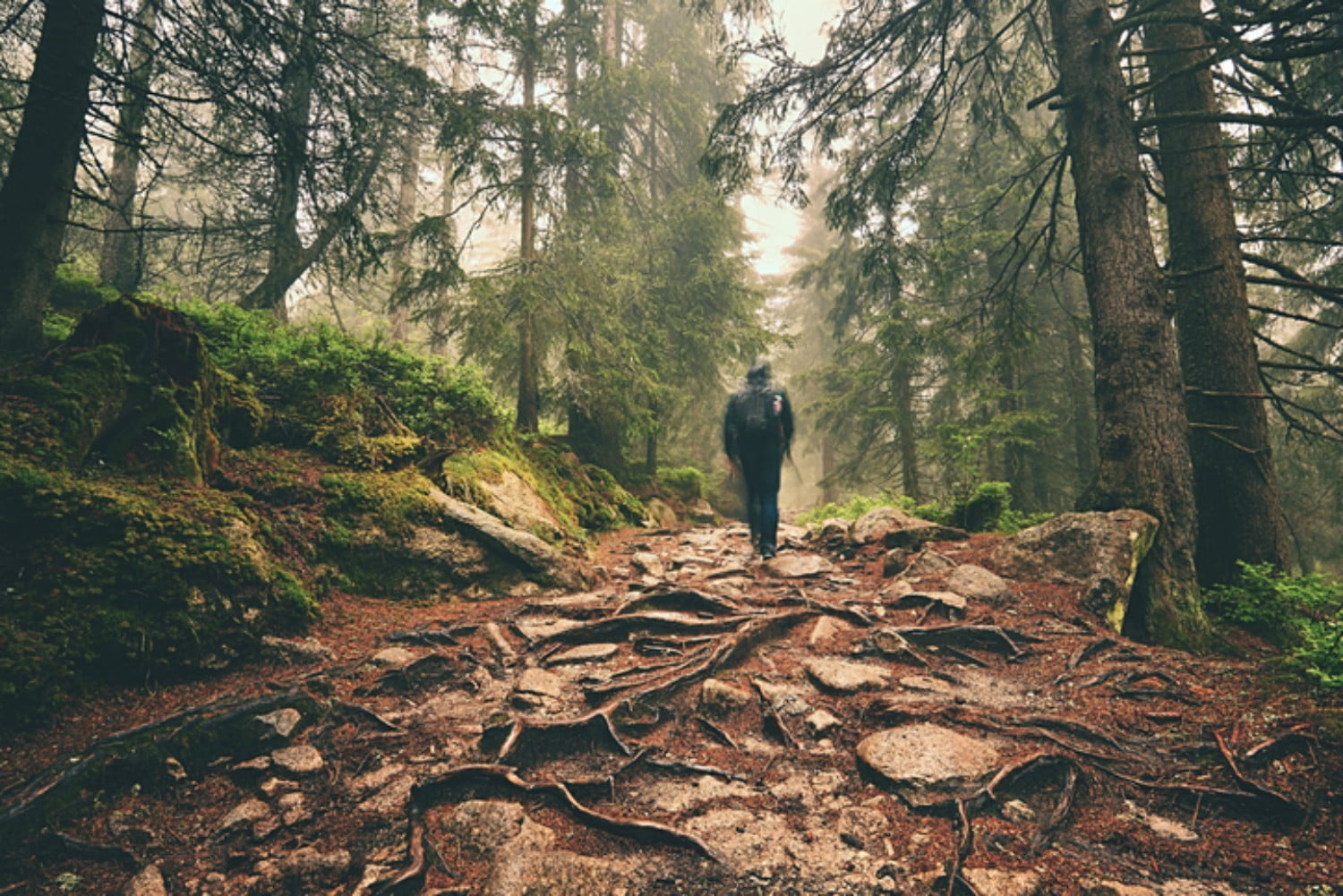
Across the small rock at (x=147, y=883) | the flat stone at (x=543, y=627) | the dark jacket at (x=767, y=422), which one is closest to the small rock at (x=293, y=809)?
the small rock at (x=147, y=883)

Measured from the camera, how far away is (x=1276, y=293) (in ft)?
48.8

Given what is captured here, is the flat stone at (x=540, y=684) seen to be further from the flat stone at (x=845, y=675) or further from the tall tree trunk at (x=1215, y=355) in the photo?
the tall tree trunk at (x=1215, y=355)

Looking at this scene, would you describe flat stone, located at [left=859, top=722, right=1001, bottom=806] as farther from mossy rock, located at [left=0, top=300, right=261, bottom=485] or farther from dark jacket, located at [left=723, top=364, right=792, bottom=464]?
mossy rock, located at [left=0, top=300, right=261, bottom=485]

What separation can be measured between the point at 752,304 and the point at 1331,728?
53.1 ft

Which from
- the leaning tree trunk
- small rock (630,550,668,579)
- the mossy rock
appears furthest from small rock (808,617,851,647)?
the mossy rock

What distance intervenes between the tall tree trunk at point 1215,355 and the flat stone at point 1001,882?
5.67 m

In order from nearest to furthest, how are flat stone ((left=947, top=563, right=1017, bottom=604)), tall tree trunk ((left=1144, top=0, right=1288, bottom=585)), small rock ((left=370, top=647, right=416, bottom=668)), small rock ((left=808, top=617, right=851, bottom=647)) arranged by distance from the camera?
small rock ((left=370, top=647, right=416, bottom=668)) → small rock ((left=808, top=617, right=851, bottom=647)) → flat stone ((left=947, top=563, right=1017, bottom=604)) → tall tree trunk ((left=1144, top=0, right=1288, bottom=585))

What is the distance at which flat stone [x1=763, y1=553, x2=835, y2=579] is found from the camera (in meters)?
6.70

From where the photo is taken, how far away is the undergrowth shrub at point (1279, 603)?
4.16 meters

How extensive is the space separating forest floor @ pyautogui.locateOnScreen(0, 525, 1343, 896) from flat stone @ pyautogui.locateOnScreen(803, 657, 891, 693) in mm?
25

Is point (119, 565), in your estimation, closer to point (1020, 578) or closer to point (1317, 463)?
point (1020, 578)

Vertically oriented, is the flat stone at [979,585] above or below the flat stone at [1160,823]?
above

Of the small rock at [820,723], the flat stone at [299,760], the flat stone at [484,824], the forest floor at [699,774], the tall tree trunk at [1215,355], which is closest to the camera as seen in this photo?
the forest floor at [699,774]

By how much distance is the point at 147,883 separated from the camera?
2.02m
